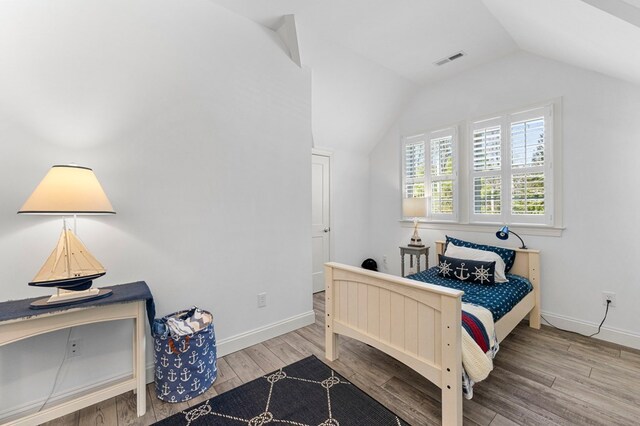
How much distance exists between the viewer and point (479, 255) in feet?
9.52

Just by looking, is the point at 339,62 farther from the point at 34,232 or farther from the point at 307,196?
the point at 34,232

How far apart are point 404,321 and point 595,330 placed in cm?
222

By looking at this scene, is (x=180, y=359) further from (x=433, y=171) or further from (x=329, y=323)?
(x=433, y=171)

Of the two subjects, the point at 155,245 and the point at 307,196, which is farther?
the point at 307,196

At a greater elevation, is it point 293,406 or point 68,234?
point 68,234

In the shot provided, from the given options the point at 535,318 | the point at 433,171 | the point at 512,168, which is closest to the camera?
the point at 535,318

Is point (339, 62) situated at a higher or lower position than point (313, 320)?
higher

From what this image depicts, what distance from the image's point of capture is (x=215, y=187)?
2.35m

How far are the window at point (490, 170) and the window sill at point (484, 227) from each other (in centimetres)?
4

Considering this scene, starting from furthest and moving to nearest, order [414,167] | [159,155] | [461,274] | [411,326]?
[414,167]
[461,274]
[159,155]
[411,326]

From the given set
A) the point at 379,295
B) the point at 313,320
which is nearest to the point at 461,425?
the point at 379,295

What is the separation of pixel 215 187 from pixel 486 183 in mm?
3001

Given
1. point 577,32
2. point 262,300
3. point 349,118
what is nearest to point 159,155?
point 262,300

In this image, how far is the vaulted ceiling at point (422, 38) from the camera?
1.80 m
